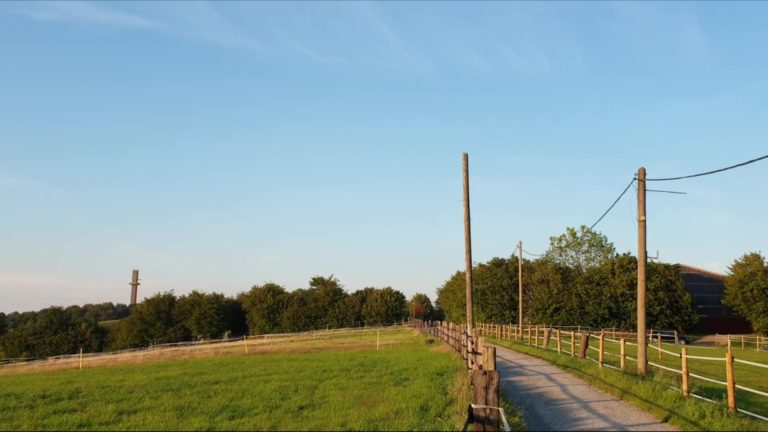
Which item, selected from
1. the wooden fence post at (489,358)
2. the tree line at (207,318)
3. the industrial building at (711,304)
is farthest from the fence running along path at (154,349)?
the industrial building at (711,304)

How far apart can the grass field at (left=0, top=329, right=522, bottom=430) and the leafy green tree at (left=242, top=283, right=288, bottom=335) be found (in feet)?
237

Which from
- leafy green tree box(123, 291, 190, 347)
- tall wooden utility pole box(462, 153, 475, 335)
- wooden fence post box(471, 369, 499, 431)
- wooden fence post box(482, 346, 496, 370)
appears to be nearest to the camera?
wooden fence post box(471, 369, 499, 431)

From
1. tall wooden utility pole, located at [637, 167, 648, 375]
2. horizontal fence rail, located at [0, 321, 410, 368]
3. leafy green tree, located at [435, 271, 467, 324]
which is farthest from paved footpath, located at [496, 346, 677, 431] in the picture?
leafy green tree, located at [435, 271, 467, 324]

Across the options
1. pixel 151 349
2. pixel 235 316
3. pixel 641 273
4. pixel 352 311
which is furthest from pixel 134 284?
pixel 641 273

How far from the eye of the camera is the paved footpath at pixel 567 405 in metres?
11.6

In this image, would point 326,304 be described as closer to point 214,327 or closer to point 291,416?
point 214,327

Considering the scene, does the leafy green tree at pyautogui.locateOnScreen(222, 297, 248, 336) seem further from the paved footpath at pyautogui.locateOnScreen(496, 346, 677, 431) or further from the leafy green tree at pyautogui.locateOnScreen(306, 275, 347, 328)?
the paved footpath at pyautogui.locateOnScreen(496, 346, 677, 431)

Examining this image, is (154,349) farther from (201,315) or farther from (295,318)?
(295,318)

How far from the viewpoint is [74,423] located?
13.3m

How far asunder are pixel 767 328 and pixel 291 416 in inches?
2381

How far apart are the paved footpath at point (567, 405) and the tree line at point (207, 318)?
78.2 meters

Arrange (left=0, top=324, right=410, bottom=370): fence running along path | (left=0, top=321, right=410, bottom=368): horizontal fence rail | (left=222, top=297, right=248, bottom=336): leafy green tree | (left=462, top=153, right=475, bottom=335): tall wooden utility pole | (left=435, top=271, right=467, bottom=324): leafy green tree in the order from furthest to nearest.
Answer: (left=222, top=297, right=248, bottom=336): leafy green tree → (left=435, top=271, right=467, bottom=324): leafy green tree → (left=0, top=321, right=410, bottom=368): horizontal fence rail → (left=0, top=324, right=410, bottom=370): fence running along path → (left=462, top=153, right=475, bottom=335): tall wooden utility pole

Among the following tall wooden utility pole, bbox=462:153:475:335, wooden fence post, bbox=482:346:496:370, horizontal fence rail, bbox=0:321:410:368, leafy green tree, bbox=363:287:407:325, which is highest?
tall wooden utility pole, bbox=462:153:475:335

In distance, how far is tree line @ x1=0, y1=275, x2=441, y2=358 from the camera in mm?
84312
